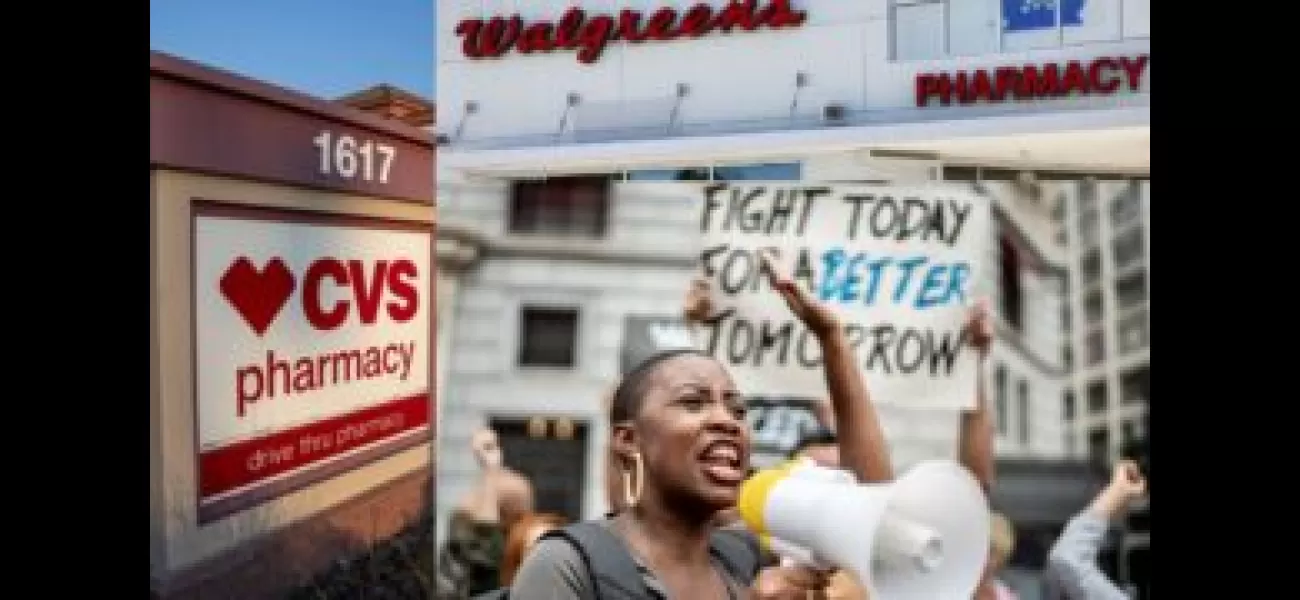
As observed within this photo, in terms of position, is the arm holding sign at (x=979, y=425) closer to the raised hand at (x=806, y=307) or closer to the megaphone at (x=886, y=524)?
the raised hand at (x=806, y=307)

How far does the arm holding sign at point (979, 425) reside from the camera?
16.0 ft

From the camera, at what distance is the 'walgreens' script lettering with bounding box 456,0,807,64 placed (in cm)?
428

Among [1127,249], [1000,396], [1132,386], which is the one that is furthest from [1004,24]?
[1132,386]

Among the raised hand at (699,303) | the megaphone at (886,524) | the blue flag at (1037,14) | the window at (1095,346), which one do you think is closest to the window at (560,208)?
the raised hand at (699,303)

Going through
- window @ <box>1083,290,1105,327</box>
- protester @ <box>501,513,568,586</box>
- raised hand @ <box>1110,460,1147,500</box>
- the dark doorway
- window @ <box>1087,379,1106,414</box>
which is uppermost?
window @ <box>1083,290,1105,327</box>

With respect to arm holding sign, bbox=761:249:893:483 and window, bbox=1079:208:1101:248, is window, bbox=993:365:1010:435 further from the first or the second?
arm holding sign, bbox=761:249:893:483

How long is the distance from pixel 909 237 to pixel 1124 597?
1.12m

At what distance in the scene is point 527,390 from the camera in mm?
13328

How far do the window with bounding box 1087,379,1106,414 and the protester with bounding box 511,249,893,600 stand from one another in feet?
82.4

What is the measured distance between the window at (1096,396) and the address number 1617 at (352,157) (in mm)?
→ 24518

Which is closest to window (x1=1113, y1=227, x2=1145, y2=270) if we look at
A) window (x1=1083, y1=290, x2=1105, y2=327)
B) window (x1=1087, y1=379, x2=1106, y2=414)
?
window (x1=1083, y1=290, x2=1105, y2=327)

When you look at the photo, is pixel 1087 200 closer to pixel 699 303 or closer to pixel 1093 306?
pixel 1093 306
